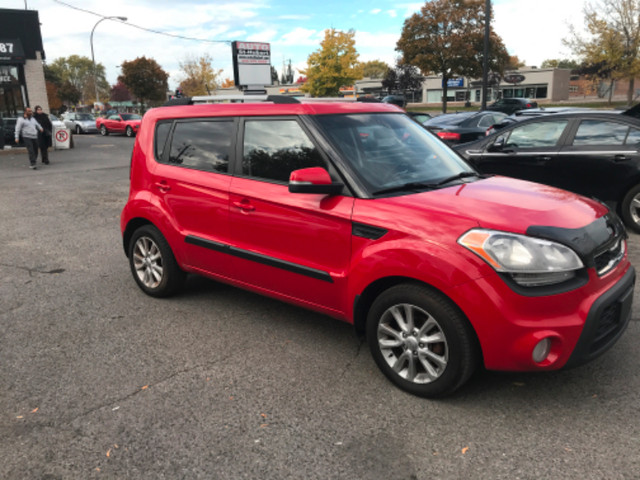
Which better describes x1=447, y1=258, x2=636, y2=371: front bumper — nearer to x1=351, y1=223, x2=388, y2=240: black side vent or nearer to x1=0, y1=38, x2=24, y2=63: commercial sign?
x1=351, y1=223, x2=388, y2=240: black side vent

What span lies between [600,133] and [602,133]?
23 millimetres

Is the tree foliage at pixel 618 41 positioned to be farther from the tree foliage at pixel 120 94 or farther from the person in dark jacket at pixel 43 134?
the tree foliage at pixel 120 94

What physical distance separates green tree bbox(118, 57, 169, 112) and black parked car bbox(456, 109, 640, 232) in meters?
62.9

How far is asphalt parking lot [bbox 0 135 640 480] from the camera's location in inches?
103

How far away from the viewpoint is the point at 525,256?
2816 mm

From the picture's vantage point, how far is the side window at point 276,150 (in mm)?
3686

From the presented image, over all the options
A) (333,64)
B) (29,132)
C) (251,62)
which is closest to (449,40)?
(333,64)

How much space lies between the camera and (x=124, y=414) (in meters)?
3.08

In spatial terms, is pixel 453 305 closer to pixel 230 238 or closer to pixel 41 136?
pixel 230 238

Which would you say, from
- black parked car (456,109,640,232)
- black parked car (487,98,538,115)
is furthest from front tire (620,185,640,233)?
black parked car (487,98,538,115)

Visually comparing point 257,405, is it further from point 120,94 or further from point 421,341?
point 120,94

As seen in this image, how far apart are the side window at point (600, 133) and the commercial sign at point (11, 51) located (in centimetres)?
2701

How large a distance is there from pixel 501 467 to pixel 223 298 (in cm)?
304

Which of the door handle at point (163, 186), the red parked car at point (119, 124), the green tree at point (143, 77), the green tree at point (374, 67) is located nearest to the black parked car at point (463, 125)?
the door handle at point (163, 186)
